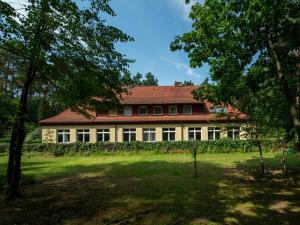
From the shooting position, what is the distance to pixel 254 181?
46.5 ft

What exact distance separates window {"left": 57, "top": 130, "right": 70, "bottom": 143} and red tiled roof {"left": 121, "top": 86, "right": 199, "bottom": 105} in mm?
7420

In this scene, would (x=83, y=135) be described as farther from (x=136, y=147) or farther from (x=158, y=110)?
(x=158, y=110)

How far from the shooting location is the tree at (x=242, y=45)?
9.77 m

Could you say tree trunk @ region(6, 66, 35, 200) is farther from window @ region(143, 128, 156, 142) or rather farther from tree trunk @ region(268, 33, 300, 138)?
window @ region(143, 128, 156, 142)

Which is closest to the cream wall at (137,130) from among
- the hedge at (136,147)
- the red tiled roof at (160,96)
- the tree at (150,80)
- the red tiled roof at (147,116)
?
the red tiled roof at (147,116)

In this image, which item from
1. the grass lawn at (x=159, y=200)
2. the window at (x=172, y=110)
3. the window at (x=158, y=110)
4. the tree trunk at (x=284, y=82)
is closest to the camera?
the grass lawn at (x=159, y=200)

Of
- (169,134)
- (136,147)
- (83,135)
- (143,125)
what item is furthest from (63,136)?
(169,134)

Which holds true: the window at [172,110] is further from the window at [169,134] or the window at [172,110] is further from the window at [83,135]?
the window at [83,135]

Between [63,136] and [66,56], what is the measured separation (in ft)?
91.5

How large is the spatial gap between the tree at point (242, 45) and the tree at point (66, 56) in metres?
2.58

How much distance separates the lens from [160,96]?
40375 millimetres

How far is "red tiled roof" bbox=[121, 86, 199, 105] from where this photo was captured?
126 ft

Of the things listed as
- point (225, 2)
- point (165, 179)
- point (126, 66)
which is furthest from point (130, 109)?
point (225, 2)

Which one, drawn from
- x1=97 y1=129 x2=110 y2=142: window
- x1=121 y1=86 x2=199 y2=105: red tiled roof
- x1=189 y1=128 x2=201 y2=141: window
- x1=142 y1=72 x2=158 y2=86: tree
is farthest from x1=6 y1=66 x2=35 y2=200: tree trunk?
x1=142 y1=72 x2=158 y2=86: tree
